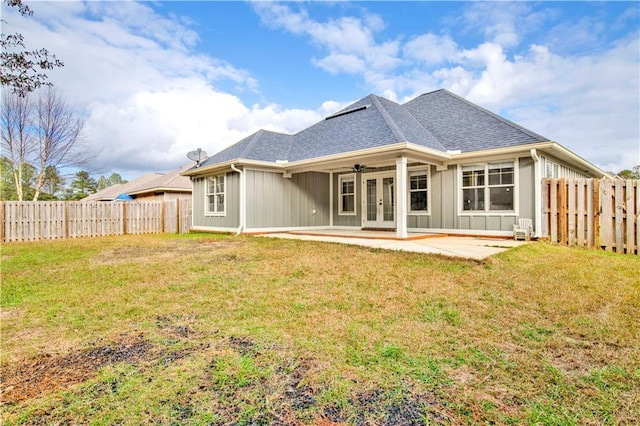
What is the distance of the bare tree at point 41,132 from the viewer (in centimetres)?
1834

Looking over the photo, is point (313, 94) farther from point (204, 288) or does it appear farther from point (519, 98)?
point (204, 288)

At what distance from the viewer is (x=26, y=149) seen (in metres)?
19.3

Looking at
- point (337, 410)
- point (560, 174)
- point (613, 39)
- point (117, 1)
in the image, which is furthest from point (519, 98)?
point (337, 410)

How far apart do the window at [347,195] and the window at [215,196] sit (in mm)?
4637

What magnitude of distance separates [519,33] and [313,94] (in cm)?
918

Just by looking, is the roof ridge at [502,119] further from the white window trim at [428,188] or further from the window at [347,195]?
the window at [347,195]

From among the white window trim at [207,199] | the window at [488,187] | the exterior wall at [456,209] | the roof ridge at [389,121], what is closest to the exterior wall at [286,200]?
the white window trim at [207,199]

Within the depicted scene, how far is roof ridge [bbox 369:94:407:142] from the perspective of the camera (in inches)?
379

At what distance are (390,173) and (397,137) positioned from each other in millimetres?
2736

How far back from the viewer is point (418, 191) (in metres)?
11.6

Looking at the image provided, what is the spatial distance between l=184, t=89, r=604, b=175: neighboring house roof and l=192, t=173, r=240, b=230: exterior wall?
661 mm

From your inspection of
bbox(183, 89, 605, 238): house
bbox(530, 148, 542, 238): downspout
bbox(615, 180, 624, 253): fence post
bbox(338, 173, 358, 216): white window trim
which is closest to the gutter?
bbox(183, 89, 605, 238): house

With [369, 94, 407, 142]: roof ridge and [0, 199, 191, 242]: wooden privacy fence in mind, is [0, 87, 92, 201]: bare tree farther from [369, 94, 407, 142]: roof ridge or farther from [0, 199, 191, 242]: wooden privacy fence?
[369, 94, 407, 142]: roof ridge

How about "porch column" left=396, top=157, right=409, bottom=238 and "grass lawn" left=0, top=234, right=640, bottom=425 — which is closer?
"grass lawn" left=0, top=234, right=640, bottom=425
